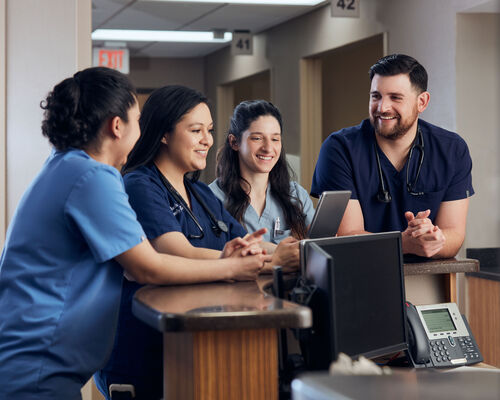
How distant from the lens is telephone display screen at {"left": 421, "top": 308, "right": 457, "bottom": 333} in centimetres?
193

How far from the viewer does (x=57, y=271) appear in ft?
4.91

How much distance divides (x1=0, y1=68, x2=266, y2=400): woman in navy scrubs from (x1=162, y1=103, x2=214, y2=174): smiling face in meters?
0.39

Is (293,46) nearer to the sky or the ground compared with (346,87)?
nearer to the sky

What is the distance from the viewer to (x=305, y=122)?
248 inches

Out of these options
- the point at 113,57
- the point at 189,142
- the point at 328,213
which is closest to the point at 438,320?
the point at 328,213

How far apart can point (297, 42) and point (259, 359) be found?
5350 mm

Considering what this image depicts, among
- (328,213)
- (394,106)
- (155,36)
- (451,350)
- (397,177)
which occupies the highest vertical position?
(155,36)

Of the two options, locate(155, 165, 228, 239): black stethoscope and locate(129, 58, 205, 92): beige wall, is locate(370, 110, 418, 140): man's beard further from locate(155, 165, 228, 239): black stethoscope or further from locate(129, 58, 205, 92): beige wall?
locate(129, 58, 205, 92): beige wall

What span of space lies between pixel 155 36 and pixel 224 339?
256 inches

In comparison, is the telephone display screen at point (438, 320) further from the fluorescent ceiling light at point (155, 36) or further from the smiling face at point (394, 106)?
the fluorescent ceiling light at point (155, 36)

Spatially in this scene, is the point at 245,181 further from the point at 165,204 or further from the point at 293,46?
the point at 293,46

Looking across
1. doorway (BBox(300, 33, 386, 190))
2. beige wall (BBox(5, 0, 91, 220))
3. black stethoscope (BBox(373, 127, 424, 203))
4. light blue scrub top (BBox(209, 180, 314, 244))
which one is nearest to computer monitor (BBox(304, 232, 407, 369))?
black stethoscope (BBox(373, 127, 424, 203))

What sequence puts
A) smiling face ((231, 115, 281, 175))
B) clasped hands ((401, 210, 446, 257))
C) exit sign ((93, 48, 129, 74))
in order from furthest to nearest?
exit sign ((93, 48, 129, 74)) → smiling face ((231, 115, 281, 175)) → clasped hands ((401, 210, 446, 257))

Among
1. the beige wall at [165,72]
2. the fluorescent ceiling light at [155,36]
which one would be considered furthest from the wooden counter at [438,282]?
the beige wall at [165,72]
